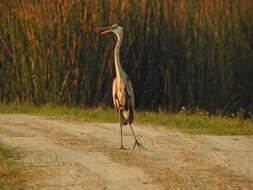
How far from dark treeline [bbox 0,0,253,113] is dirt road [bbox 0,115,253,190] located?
2.66m

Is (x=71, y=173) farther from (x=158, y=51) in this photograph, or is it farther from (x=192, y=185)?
(x=158, y=51)

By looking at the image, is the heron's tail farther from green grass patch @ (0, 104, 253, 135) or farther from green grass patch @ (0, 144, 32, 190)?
green grass patch @ (0, 144, 32, 190)

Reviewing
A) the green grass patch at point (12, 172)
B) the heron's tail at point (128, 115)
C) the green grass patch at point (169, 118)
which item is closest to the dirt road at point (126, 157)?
the green grass patch at point (12, 172)

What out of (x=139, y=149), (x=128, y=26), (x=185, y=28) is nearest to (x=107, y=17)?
(x=128, y=26)

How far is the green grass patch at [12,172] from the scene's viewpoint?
6.55 m

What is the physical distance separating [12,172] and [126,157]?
1.44 metres

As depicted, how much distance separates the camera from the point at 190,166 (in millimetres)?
7426

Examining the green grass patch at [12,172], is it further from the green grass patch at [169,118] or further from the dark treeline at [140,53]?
the dark treeline at [140,53]

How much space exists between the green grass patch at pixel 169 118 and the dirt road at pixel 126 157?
631mm

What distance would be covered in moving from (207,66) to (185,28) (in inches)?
33.2

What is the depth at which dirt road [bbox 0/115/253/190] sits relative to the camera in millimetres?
6598

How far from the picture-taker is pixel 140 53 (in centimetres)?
1395

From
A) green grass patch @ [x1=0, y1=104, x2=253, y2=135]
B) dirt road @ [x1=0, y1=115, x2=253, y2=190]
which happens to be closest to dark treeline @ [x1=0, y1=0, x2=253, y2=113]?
green grass patch @ [x1=0, y1=104, x2=253, y2=135]

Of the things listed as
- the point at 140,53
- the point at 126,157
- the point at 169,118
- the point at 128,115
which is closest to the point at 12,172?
the point at 126,157
